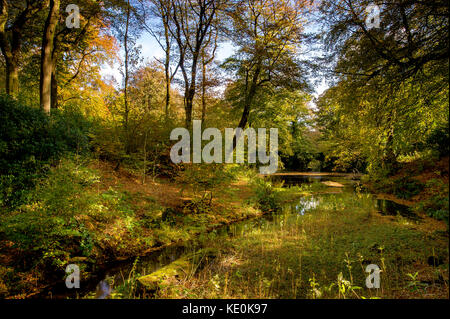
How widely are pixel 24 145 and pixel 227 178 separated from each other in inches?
276

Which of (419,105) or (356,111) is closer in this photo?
(419,105)

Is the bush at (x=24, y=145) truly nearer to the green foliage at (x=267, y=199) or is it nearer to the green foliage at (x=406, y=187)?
the green foliage at (x=267, y=199)

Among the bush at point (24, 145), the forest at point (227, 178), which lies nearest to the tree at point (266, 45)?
the forest at point (227, 178)

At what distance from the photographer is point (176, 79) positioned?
14.8m

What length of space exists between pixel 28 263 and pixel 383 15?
957 cm

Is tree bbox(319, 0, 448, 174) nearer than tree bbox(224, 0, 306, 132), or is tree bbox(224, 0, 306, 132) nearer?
tree bbox(319, 0, 448, 174)

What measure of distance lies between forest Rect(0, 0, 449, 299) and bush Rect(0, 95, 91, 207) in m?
0.04

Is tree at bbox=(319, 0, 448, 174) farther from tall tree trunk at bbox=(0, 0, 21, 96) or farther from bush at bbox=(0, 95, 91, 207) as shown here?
tall tree trunk at bbox=(0, 0, 21, 96)

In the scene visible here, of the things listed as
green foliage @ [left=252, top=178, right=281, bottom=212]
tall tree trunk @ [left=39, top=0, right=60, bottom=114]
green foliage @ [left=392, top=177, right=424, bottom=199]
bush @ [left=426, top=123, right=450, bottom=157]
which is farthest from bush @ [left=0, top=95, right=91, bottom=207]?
green foliage @ [left=392, top=177, right=424, bottom=199]

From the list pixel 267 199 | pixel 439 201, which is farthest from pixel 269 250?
pixel 267 199

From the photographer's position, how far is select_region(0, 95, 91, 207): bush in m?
5.40

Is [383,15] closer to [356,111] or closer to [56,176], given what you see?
[356,111]
